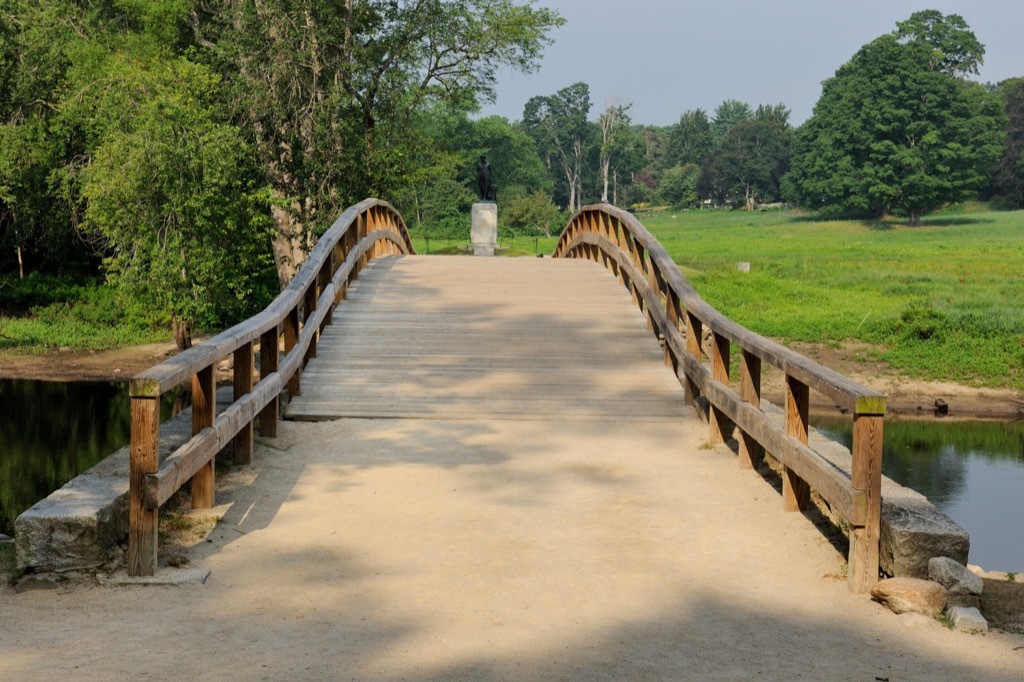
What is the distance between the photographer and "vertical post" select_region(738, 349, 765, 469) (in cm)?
752

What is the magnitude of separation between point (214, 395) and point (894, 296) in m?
25.3

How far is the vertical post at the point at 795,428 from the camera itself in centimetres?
645

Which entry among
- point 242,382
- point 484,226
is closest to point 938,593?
point 242,382

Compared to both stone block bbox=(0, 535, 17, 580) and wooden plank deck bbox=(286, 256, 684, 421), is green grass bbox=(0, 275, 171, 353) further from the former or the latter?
stone block bbox=(0, 535, 17, 580)

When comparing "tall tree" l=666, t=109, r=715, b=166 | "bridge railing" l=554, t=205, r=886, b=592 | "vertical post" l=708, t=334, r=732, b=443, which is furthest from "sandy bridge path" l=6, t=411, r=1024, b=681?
→ "tall tree" l=666, t=109, r=715, b=166

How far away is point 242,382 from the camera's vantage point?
7441 mm

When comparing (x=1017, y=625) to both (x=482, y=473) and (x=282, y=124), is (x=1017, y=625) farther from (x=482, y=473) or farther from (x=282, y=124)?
(x=282, y=124)

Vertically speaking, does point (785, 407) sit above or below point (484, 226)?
below

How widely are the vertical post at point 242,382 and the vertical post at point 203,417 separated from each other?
2.86 ft

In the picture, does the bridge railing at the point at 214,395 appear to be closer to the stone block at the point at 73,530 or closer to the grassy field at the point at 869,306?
the stone block at the point at 73,530

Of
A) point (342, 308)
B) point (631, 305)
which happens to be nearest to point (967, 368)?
point (631, 305)

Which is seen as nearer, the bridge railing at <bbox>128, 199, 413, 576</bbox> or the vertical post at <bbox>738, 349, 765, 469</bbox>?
the bridge railing at <bbox>128, 199, 413, 576</bbox>

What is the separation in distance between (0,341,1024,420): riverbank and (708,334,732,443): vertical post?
1213 centimetres

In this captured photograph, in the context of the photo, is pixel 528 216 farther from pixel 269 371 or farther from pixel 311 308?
pixel 269 371
